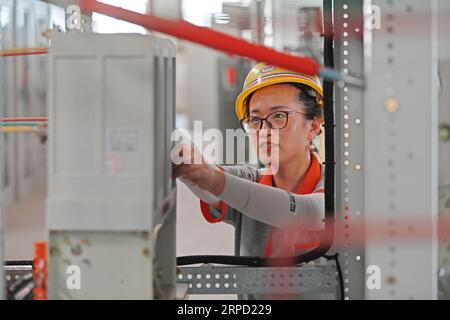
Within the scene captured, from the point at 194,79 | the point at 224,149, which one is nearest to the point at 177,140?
the point at 224,149

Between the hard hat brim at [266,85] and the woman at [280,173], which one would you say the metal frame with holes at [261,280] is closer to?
the woman at [280,173]

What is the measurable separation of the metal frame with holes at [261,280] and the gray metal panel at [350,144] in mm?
92

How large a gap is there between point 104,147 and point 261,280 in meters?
0.94

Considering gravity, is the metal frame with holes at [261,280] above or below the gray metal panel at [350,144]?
below

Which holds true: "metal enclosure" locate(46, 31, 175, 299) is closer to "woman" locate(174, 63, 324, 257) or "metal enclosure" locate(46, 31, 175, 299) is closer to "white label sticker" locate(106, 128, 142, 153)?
"white label sticker" locate(106, 128, 142, 153)

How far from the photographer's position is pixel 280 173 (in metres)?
2.46

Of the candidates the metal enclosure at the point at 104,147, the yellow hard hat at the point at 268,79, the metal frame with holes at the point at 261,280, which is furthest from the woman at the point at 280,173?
the metal enclosure at the point at 104,147

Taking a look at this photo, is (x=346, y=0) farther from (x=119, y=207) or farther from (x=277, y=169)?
(x=119, y=207)

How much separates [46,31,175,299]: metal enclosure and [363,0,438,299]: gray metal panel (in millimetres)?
579

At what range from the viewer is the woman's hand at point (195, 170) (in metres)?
2.06

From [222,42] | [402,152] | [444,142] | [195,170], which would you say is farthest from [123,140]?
[444,142]

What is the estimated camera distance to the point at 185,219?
2.43m

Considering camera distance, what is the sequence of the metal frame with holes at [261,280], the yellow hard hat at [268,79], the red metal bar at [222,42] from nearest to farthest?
the red metal bar at [222,42] → the metal frame with holes at [261,280] → the yellow hard hat at [268,79]
